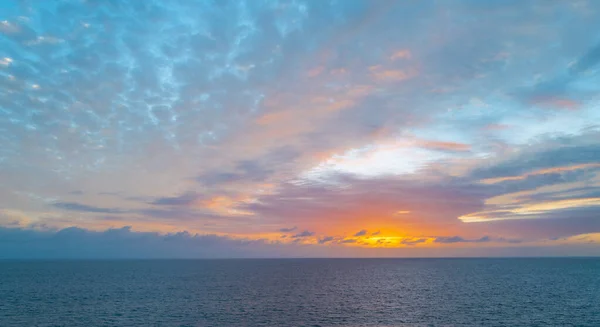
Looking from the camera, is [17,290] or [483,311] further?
[17,290]

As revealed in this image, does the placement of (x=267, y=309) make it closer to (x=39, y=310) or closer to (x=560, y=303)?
(x=39, y=310)

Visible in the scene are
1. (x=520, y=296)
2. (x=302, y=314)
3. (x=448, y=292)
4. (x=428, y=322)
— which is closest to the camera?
(x=428, y=322)

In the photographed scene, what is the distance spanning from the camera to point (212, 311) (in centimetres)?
8738

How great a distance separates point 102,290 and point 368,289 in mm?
91004

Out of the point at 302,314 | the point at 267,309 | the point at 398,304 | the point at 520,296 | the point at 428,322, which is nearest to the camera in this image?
the point at 428,322

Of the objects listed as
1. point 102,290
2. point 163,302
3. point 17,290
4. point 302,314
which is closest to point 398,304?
point 302,314

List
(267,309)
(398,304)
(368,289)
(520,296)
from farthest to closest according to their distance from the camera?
1. (368,289)
2. (520,296)
3. (398,304)
4. (267,309)

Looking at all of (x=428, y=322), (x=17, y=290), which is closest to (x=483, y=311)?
(x=428, y=322)

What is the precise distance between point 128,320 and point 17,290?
3090 inches

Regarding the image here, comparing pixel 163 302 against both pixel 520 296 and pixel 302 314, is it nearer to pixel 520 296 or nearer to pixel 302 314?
pixel 302 314

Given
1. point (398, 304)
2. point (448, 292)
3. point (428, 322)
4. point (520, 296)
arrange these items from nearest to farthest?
1. point (428, 322)
2. point (398, 304)
3. point (520, 296)
4. point (448, 292)

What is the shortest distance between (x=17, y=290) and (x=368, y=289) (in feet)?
392

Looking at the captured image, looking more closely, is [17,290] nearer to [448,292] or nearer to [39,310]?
[39,310]

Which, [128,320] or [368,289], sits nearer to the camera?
[128,320]
